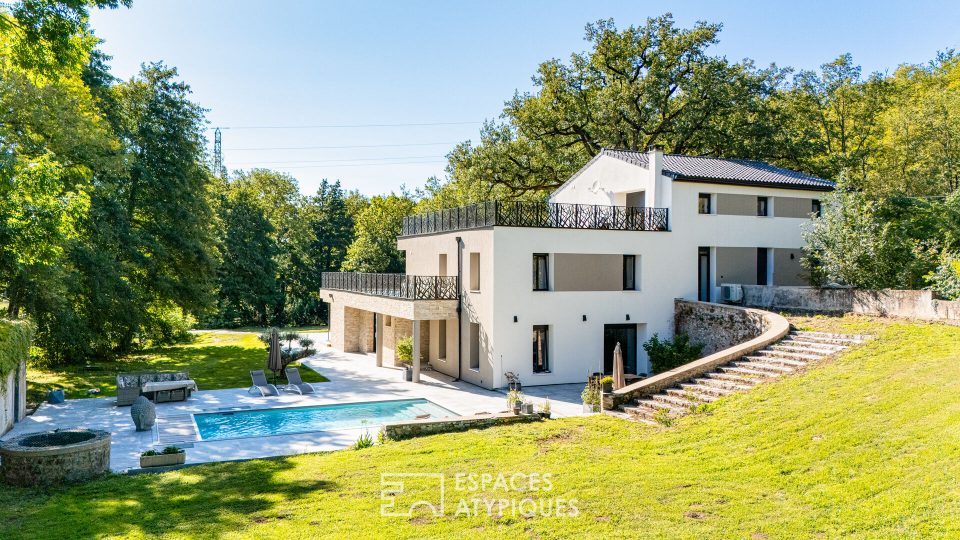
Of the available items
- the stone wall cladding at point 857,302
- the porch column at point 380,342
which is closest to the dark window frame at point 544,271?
the stone wall cladding at point 857,302

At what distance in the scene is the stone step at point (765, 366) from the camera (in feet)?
48.5

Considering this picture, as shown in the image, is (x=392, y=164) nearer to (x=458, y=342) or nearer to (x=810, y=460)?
(x=458, y=342)

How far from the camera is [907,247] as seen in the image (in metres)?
20.5

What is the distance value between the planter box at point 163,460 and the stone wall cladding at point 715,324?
16608 mm

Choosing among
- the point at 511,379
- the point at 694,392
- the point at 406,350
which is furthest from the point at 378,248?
the point at 694,392

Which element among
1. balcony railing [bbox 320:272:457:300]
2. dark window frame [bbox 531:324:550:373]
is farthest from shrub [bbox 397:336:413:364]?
dark window frame [bbox 531:324:550:373]

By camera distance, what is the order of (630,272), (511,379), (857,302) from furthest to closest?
(630,272) < (511,379) < (857,302)

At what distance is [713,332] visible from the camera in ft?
69.0

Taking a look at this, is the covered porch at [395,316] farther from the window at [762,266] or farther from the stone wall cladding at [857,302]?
the window at [762,266]

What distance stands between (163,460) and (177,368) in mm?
15396

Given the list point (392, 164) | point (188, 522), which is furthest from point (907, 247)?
point (392, 164)

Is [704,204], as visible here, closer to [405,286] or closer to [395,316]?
[405,286]

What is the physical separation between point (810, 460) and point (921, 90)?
41763mm

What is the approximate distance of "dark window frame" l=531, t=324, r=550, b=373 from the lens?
20.9 m
